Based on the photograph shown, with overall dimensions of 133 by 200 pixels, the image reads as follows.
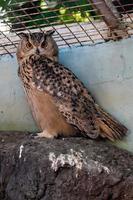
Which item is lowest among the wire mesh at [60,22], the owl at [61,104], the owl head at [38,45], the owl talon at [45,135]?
the owl talon at [45,135]

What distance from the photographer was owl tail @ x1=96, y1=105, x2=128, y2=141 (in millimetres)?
5215

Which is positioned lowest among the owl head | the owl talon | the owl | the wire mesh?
the owl talon

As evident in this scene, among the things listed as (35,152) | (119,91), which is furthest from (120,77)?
(35,152)

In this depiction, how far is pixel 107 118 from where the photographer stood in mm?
5246

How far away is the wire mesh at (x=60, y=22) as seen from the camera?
536 centimetres

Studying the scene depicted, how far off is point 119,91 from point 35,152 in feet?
2.73

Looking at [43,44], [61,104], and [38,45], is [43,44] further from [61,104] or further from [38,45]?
[61,104]

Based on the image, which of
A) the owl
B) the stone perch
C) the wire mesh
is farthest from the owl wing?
the wire mesh

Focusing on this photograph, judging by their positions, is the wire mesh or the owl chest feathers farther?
the wire mesh

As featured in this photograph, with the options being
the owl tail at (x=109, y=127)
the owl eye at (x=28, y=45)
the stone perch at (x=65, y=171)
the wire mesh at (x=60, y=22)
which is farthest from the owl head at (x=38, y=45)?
the stone perch at (x=65, y=171)

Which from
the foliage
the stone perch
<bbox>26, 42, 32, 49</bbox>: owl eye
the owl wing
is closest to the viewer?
the stone perch

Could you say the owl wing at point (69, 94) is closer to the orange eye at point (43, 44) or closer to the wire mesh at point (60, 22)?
the orange eye at point (43, 44)

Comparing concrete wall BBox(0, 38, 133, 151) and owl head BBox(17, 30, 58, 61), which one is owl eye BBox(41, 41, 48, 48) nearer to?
owl head BBox(17, 30, 58, 61)

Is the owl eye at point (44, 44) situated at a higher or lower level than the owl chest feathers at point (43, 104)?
higher
